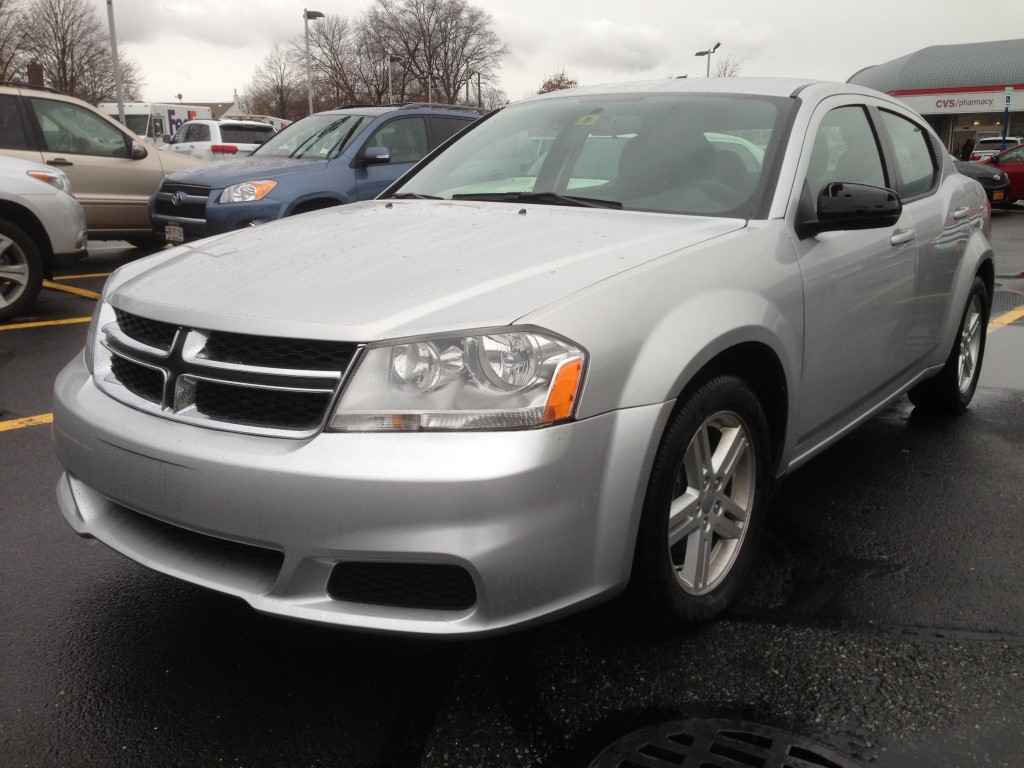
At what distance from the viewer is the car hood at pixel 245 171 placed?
858 cm

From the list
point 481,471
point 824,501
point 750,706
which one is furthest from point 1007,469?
point 481,471

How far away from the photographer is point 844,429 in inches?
135

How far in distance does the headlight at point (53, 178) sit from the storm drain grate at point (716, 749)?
22.3ft

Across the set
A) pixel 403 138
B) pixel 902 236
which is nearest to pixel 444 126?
pixel 403 138

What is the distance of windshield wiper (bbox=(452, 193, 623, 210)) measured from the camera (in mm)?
3207

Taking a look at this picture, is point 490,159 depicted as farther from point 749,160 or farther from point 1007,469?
point 1007,469

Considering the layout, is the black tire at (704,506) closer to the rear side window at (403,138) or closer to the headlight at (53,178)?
the headlight at (53,178)

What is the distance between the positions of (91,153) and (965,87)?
210ft

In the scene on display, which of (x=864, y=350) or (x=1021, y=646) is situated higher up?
(x=864, y=350)

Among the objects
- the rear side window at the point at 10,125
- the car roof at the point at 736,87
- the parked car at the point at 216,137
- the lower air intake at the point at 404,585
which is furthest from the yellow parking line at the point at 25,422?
the parked car at the point at 216,137

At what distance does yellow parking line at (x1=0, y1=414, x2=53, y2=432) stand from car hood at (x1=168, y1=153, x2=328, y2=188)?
424cm

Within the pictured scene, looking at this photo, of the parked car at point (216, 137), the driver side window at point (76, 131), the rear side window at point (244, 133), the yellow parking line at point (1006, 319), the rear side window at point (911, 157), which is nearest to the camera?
the rear side window at point (911, 157)

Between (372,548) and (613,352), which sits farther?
(613,352)

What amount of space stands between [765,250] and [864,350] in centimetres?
76
